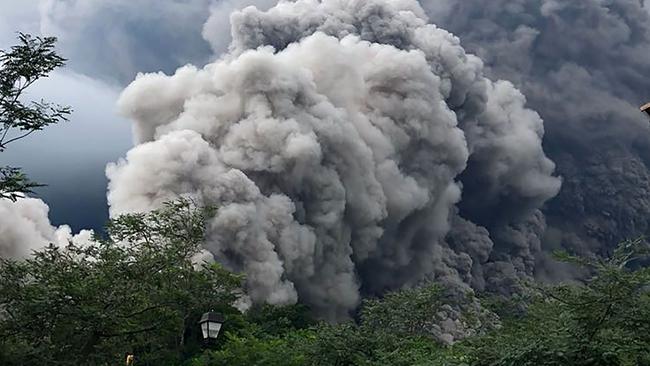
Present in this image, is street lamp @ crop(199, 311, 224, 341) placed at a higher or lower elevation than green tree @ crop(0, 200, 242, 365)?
lower

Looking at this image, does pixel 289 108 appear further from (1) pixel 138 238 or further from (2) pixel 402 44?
(1) pixel 138 238

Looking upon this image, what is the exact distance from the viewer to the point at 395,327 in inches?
938

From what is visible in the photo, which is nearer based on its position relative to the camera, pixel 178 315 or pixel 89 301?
pixel 89 301

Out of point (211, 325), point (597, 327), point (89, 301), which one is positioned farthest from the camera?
point (89, 301)

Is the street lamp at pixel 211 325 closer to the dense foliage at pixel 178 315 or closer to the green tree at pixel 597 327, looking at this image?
the dense foliage at pixel 178 315

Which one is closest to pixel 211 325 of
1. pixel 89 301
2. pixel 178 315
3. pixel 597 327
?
pixel 89 301

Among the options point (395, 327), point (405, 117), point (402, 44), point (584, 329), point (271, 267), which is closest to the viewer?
point (584, 329)

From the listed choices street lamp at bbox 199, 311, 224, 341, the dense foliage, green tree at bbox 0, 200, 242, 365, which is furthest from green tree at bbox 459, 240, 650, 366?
green tree at bbox 0, 200, 242, 365

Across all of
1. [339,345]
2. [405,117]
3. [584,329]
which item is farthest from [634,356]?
[405,117]

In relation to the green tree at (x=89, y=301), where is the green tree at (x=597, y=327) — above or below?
below

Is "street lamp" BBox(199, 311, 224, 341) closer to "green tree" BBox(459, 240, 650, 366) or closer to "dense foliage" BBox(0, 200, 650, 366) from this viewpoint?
"dense foliage" BBox(0, 200, 650, 366)

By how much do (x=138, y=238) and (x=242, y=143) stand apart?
929 inches

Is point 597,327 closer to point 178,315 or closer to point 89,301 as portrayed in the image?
point 89,301

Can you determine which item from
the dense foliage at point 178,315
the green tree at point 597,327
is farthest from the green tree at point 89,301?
the green tree at point 597,327
